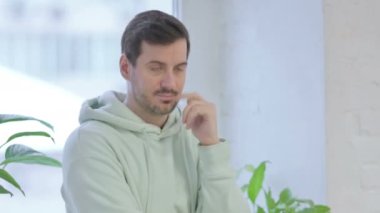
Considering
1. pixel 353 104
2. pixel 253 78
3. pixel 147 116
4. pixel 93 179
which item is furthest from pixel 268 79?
pixel 93 179

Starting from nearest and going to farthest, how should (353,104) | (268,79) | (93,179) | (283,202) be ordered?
(93,179) → (283,202) → (353,104) → (268,79)

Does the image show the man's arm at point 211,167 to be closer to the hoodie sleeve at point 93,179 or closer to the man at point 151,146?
the man at point 151,146

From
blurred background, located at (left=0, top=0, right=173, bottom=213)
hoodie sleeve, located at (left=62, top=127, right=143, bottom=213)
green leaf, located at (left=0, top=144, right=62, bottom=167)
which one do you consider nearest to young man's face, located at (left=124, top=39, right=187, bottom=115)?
hoodie sleeve, located at (left=62, top=127, right=143, bottom=213)

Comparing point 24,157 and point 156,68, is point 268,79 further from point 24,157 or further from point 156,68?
point 24,157

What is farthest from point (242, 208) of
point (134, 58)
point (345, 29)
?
point (345, 29)

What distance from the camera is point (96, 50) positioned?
1863 mm

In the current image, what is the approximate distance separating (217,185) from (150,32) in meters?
0.35

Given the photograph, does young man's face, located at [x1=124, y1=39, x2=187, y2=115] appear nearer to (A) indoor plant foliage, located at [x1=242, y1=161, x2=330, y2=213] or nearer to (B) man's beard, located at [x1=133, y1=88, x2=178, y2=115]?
(B) man's beard, located at [x1=133, y1=88, x2=178, y2=115]

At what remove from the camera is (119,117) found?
4.01ft

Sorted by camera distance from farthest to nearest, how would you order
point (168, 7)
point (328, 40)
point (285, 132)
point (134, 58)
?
point (168, 7) < point (285, 132) < point (328, 40) < point (134, 58)

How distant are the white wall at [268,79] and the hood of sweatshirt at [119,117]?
482 millimetres

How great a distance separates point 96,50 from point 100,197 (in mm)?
862

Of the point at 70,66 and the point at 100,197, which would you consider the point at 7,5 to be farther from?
the point at 100,197

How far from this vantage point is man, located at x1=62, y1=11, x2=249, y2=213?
1.12m
